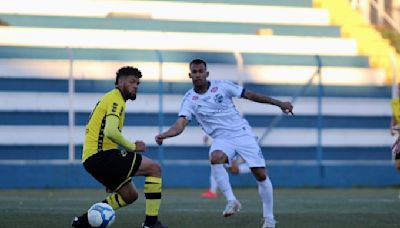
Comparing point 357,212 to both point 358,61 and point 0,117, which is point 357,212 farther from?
point 358,61

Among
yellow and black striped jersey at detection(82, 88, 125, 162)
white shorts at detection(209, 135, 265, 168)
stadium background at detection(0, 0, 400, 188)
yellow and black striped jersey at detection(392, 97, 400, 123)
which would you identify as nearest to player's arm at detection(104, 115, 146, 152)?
yellow and black striped jersey at detection(82, 88, 125, 162)

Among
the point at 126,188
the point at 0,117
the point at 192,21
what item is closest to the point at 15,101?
the point at 0,117

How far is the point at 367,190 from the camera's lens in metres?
21.7

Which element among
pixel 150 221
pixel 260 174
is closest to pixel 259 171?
pixel 260 174

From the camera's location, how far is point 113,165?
35.8 feet

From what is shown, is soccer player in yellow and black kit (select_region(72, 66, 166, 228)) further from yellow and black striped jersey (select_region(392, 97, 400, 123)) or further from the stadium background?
the stadium background

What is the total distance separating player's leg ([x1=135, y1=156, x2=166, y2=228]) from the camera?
36.4ft

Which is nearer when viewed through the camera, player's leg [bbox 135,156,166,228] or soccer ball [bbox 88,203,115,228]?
soccer ball [bbox 88,203,115,228]

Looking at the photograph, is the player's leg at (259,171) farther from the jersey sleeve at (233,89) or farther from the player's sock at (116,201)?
the player's sock at (116,201)

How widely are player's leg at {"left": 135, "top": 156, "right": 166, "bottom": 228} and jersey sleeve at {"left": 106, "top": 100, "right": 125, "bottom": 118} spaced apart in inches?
24.6

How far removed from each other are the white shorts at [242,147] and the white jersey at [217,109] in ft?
0.24

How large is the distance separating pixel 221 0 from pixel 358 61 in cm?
372

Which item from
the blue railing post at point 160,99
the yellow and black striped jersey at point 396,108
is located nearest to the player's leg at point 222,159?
the yellow and black striped jersey at point 396,108

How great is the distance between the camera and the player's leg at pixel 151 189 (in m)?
11.1
